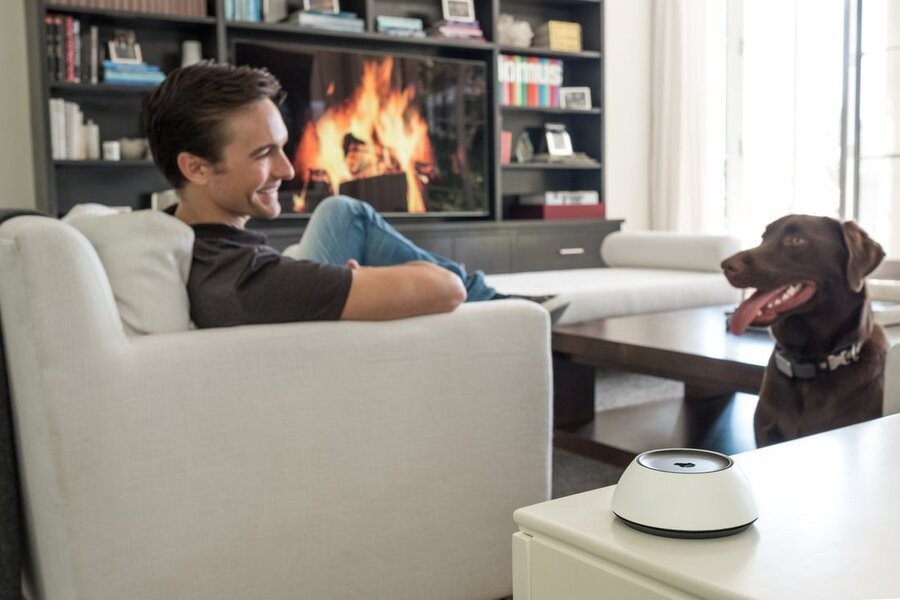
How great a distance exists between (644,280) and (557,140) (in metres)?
2.04

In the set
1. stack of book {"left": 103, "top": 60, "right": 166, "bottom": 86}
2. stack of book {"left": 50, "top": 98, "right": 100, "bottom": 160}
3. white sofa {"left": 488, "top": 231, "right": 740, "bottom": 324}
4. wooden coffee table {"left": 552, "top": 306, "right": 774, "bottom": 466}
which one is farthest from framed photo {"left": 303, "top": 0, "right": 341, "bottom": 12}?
wooden coffee table {"left": 552, "top": 306, "right": 774, "bottom": 466}

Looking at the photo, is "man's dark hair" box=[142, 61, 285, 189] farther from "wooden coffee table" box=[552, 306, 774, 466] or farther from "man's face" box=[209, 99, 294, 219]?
"wooden coffee table" box=[552, 306, 774, 466]

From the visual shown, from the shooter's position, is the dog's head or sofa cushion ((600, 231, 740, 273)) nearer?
the dog's head

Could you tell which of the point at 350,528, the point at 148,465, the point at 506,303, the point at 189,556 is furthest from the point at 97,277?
the point at 506,303

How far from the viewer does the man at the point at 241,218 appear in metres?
1.50

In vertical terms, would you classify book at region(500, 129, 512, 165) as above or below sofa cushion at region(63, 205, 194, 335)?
above

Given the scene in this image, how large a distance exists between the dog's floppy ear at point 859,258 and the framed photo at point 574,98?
4.07 meters

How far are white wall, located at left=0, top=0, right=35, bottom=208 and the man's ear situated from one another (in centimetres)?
290

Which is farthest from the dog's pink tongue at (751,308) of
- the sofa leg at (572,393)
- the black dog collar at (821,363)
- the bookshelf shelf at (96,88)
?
the bookshelf shelf at (96,88)

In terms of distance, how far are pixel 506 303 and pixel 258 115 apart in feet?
1.86

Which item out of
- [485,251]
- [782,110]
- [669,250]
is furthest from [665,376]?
[782,110]

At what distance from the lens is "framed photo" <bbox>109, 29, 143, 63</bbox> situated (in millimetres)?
4137

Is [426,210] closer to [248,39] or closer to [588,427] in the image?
[248,39]

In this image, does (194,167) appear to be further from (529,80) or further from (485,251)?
(529,80)
